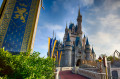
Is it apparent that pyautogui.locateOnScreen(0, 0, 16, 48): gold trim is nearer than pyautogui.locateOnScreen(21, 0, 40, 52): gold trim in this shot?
No

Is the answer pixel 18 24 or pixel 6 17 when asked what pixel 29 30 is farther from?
pixel 6 17

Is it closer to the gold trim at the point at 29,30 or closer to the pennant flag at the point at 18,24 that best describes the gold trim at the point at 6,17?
the pennant flag at the point at 18,24

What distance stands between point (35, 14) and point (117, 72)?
16.1 m

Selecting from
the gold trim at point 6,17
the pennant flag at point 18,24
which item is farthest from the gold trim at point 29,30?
the gold trim at point 6,17

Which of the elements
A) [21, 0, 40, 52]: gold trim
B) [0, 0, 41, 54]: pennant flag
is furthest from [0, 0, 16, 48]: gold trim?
[21, 0, 40, 52]: gold trim

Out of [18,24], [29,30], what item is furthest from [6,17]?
[29,30]

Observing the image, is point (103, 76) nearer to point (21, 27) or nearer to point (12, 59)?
point (12, 59)

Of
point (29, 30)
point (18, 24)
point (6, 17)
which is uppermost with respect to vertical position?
point (6, 17)

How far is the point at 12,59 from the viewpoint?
4.04 metres

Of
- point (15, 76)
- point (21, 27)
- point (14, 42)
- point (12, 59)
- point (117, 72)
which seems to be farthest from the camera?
point (117, 72)

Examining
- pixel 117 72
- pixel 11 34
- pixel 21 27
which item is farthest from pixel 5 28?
pixel 117 72

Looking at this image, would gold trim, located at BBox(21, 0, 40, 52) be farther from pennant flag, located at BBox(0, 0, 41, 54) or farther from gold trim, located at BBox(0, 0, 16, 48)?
gold trim, located at BBox(0, 0, 16, 48)

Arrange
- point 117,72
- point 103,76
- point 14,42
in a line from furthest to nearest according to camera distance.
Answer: point 117,72 < point 103,76 < point 14,42

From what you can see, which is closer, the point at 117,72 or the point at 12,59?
the point at 12,59
